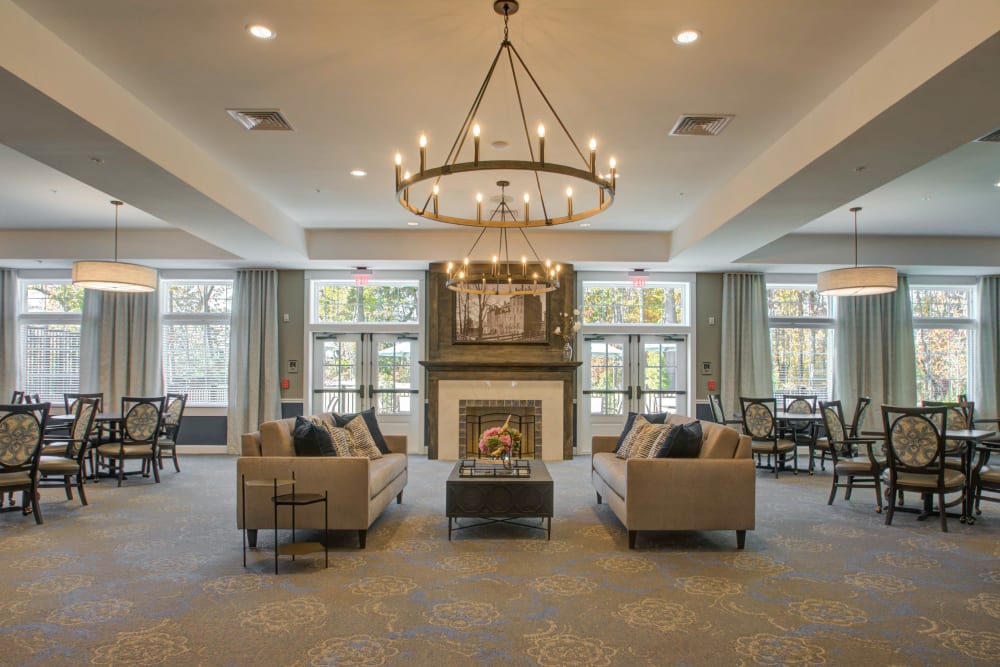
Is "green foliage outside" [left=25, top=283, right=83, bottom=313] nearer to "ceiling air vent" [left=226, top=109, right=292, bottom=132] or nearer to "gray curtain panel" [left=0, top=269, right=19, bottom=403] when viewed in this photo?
"gray curtain panel" [left=0, top=269, right=19, bottom=403]

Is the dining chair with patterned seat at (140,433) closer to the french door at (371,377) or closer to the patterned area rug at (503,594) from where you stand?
→ the patterned area rug at (503,594)

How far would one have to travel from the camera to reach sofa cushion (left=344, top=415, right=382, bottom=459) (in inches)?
225

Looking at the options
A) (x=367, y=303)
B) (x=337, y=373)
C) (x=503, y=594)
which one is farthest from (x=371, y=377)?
(x=503, y=594)

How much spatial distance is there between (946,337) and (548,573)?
30.4 feet

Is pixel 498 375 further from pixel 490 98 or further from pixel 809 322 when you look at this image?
pixel 490 98

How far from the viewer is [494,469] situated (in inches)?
213

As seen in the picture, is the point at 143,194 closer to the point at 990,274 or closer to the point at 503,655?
the point at 503,655

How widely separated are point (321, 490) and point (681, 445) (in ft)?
8.85

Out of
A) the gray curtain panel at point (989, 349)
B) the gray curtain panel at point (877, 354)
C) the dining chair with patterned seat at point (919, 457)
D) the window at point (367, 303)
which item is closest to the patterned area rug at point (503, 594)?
the dining chair with patterned seat at point (919, 457)

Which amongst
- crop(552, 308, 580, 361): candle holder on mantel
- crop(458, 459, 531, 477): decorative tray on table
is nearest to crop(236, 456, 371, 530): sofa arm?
crop(458, 459, 531, 477): decorative tray on table

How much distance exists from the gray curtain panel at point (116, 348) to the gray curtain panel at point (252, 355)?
48.6 inches

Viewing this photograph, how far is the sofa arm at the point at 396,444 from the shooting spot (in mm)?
6434

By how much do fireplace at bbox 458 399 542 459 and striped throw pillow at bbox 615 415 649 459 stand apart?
10.5ft

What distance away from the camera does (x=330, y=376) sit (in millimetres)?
10055
